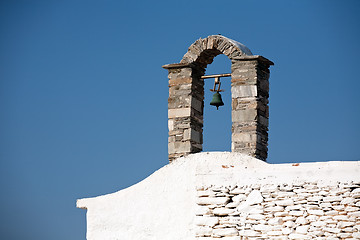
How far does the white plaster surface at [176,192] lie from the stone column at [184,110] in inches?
15.3

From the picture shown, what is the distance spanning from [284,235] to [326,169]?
114 cm

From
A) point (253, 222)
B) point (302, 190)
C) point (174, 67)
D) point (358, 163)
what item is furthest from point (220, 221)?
point (174, 67)

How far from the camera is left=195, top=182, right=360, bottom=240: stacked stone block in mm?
12664

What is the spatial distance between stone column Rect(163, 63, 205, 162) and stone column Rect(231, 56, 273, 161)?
0.76m

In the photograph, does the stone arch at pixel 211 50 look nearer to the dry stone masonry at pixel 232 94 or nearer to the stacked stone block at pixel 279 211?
the dry stone masonry at pixel 232 94

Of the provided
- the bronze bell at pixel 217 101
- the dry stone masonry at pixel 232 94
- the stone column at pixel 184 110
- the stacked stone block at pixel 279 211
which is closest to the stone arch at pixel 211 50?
the dry stone masonry at pixel 232 94

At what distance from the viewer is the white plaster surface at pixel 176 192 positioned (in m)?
13.3

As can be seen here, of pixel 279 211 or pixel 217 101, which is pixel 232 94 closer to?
pixel 217 101

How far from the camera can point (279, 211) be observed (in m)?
13.1

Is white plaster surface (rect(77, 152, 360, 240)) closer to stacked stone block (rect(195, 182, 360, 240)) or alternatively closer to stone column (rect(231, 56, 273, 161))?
stacked stone block (rect(195, 182, 360, 240))

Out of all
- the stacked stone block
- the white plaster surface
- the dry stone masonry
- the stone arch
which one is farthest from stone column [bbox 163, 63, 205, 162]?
the stacked stone block

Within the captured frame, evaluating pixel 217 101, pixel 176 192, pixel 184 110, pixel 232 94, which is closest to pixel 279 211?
pixel 176 192

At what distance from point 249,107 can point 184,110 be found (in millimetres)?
1174

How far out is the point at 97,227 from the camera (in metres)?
14.6
